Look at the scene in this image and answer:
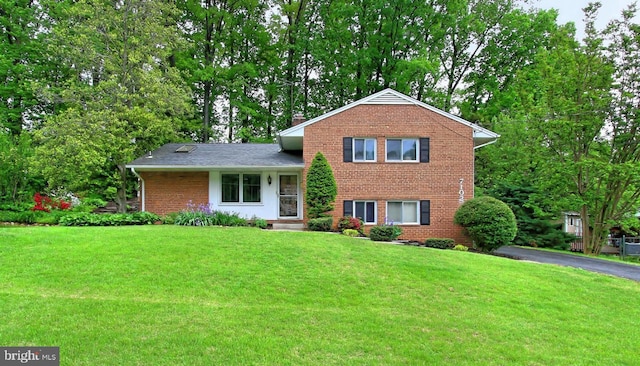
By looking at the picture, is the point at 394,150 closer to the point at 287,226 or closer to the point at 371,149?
the point at 371,149

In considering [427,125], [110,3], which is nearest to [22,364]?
[427,125]

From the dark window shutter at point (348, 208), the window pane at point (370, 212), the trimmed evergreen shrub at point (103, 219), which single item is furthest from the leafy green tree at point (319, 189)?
the trimmed evergreen shrub at point (103, 219)

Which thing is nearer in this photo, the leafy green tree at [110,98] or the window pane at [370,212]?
the leafy green tree at [110,98]

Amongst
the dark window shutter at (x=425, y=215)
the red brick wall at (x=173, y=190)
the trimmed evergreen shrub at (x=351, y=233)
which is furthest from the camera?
the red brick wall at (x=173, y=190)

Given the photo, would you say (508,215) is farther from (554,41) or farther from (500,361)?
(554,41)

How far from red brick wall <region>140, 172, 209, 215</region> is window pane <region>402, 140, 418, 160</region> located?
8.67 meters

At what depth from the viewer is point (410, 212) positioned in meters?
15.4

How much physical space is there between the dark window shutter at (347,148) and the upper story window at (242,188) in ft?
13.1

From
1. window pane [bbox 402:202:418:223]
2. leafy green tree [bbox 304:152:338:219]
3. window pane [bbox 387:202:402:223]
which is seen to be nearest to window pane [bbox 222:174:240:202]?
leafy green tree [bbox 304:152:338:219]

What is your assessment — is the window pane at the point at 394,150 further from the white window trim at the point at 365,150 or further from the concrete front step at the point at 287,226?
the concrete front step at the point at 287,226

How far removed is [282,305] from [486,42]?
97.4 ft

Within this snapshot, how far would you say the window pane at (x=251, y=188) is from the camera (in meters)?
16.0

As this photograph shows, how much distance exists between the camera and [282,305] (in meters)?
6.18

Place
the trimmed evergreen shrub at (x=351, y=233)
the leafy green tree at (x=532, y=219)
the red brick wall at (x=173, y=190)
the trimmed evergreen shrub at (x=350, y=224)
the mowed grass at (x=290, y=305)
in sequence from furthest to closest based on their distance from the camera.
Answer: the leafy green tree at (x=532, y=219) → the red brick wall at (x=173, y=190) → the trimmed evergreen shrub at (x=350, y=224) → the trimmed evergreen shrub at (x=351, y=233) → the mowed grass at (x=290, y=305)
